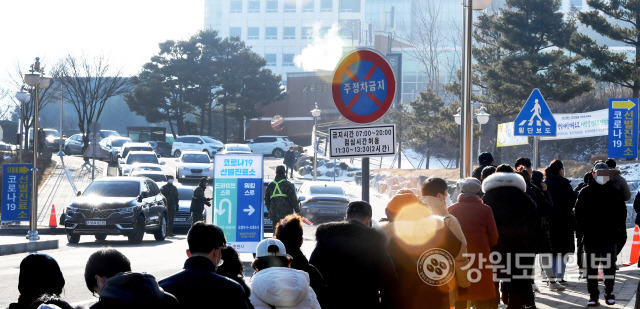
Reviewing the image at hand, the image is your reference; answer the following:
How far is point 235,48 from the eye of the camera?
73.8 metres

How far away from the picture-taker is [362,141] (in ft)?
26.1

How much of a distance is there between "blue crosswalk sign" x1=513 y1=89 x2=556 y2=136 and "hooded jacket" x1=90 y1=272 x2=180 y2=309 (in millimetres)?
11815

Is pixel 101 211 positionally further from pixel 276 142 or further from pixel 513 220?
pixel 276 142

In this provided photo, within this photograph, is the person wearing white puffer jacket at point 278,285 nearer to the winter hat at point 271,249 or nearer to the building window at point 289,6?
the winter hat at point 271,249

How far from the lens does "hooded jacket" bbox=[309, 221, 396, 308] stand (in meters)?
6.73

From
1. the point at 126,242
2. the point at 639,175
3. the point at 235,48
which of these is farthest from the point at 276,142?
the point at 126,242

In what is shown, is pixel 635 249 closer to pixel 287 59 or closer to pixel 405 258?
pixel 405 258

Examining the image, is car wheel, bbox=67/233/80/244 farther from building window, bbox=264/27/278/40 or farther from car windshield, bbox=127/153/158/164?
building window, bbox=264/27/278/40

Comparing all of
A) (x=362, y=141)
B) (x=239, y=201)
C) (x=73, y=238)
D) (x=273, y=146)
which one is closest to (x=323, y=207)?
(x=73, y=238)

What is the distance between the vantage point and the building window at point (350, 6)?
108 metres

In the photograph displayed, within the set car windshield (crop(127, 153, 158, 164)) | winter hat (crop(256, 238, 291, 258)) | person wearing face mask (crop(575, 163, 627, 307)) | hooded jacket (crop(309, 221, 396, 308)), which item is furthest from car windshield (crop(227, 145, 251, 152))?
winter hat (crop(256, 238, 291, 258))

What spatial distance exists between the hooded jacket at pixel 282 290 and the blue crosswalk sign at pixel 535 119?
9991mm

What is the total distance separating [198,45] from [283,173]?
5698 centimetres

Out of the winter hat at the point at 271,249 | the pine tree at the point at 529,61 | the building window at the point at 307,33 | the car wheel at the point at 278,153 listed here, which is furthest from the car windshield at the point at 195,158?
the building window at the point at 307,33
